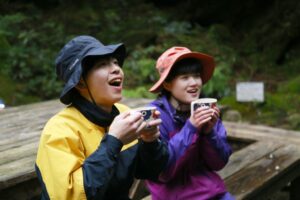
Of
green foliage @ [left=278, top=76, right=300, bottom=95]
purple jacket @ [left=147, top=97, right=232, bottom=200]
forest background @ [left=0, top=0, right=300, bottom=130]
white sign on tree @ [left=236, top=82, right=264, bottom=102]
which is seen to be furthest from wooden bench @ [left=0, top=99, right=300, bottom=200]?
green foliage @ [left=278, top=76, right=300, bottom=95]

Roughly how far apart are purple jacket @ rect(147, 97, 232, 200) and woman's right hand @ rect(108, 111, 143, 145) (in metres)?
0.60

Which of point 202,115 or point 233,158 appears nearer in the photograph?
point 202,115

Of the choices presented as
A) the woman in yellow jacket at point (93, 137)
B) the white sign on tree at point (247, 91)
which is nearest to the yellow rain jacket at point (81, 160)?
the woman in yellow jacket at point (93, 137)

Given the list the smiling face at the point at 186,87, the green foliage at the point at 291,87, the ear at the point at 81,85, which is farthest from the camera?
the green foliage at the point at 291,87

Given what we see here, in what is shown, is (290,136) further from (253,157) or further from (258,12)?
(258,12)

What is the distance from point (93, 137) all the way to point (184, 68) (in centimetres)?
87

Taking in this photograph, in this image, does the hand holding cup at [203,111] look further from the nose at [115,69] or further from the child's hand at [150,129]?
the nose at [115,69]

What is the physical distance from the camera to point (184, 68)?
8.34 feet

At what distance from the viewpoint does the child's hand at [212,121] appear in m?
2.26

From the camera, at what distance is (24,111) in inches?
180

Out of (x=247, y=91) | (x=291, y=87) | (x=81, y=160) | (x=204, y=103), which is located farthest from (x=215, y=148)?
(x=291, y=87)

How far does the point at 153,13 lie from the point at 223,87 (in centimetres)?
478

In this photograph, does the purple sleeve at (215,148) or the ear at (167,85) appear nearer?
the purple sleeve at (215,148)

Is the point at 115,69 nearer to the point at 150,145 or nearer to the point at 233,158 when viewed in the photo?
the point at 150,145
